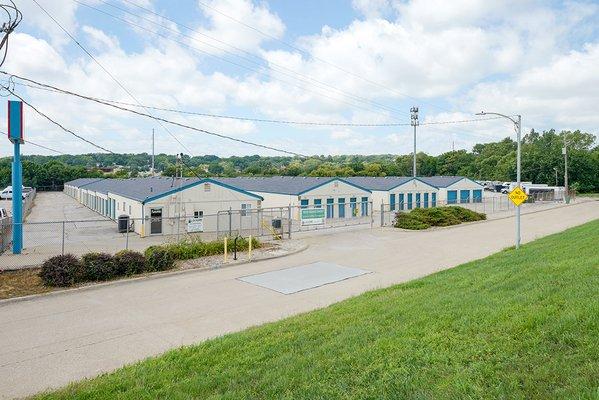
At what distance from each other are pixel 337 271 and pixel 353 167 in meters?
80.4

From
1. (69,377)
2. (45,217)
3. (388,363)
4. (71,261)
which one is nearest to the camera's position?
(388,363)

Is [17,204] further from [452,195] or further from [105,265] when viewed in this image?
[452,195]

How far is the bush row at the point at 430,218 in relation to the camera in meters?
30.2

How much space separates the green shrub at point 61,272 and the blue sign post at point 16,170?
23.8 ft

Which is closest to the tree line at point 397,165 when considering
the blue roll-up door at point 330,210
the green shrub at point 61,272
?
the blue roll-up door at point 330,210

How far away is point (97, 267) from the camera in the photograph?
14.7 m

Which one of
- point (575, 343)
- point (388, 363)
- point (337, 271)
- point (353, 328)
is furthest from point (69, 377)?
point (337, 271)

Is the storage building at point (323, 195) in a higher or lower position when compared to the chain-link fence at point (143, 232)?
higher

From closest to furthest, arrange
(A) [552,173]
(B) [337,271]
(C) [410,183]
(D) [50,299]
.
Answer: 1. (D) [50,299]
2. (B) [337,271]
3. (C) [410,183]
4. (A) [552,173]

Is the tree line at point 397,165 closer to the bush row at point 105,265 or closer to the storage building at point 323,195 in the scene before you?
the storage building at point 323,195

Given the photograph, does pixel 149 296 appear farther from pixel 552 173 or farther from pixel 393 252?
pixel 552 173

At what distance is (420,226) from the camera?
29.7 m

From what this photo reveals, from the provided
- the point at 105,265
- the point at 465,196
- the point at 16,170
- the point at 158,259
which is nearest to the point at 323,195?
the point at 158,259

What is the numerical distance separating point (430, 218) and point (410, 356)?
26.7 m
